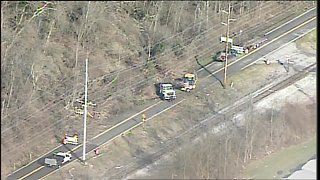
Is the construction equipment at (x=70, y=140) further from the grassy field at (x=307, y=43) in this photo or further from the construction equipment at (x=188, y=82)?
the grassy field at (x=307, y=43)

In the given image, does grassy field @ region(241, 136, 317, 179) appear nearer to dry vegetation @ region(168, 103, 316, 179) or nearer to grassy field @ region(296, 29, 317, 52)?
dry vegetation @ region(168, 103, 316, 179)

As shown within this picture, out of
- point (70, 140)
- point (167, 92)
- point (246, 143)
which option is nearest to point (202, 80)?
point (167, 92)

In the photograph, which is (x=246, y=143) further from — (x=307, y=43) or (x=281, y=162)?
(x=307, y=43)

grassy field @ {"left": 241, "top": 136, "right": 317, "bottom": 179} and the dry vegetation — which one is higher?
the dry vegetation

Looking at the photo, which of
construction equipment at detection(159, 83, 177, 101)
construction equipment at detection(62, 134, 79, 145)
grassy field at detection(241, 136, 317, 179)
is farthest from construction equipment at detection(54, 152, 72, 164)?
construction equipment at detection(159, 83, 177, 101)

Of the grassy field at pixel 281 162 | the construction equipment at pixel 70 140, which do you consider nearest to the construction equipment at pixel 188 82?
the grassy field at pixel 281 162

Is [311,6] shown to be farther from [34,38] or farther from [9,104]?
[9,104]

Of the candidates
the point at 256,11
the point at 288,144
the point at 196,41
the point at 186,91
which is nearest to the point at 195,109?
the point at 186,91
